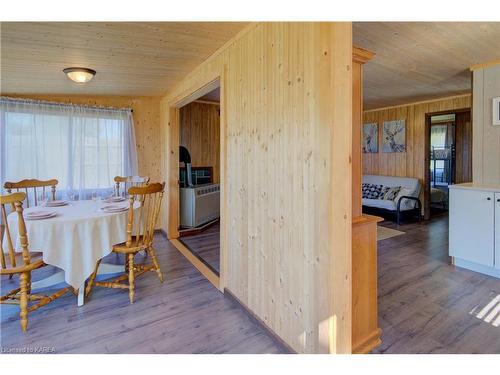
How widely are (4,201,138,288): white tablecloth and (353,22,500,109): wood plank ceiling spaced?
8.79 ft

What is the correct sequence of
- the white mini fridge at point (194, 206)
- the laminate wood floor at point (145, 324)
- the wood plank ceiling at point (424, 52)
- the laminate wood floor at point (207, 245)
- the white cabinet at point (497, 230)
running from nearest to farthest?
the laminate wood floor at point (145, 324) → the wood plank ceiling at point (424, 52) → the white cabinet at point (497, 230) → the laminate wood floor at point (207, 245) → the white mini fridge at point (194, 206)

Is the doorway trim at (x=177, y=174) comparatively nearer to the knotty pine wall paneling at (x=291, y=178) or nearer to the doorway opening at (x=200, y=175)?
the knotty pine wall paneling at (x=291, y=178)

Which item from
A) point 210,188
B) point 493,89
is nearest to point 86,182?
point 210,188

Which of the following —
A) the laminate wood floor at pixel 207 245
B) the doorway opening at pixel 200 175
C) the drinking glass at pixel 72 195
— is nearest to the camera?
the laminate wood floor at pixel 207 245

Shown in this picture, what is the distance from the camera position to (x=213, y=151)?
19.3ft

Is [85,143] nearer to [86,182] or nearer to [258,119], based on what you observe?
[86,182]

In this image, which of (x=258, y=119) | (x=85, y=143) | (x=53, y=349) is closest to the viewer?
(x=53, y=349)

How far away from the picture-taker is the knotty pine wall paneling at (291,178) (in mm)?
1464

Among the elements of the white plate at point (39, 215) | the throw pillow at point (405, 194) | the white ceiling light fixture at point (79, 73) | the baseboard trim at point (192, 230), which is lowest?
the baseboard trim at point (192, 230)

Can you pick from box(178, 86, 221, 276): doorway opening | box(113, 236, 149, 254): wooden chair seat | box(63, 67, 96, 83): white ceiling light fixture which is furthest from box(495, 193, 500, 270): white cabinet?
box(63, 67, 96, 83): white ceiling light fixture

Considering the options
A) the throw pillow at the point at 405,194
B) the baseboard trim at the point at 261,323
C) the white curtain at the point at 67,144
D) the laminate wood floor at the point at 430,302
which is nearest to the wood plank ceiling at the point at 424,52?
the throw pillow at the point at 405,194

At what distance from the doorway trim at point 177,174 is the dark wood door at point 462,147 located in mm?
7094

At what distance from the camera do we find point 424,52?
2.97 meters

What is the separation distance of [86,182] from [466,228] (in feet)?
16.5
